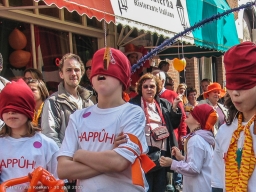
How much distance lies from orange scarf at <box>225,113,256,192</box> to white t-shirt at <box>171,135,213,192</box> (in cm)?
221

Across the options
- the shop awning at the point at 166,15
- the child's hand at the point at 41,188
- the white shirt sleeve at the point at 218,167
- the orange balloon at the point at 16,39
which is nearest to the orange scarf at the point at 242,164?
the white shirt sleeve at the point at 218,167

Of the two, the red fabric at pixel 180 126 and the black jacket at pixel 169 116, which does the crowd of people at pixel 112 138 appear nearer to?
the black jacket at pixel 169 116

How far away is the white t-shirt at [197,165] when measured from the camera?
203 inches

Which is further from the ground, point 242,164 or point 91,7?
point 91,7

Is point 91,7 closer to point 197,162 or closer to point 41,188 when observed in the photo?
point 197,162

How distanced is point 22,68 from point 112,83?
13.9 feet

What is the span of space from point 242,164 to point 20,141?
5.34 ft

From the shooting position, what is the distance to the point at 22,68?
716cm

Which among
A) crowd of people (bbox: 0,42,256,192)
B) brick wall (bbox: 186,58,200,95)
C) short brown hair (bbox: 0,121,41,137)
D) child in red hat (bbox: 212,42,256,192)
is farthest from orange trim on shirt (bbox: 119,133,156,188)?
brick wall (bbox: 186,58,200,95)

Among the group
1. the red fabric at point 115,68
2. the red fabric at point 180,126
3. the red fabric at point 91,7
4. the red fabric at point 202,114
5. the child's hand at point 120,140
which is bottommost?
the child's hand at point 120,140

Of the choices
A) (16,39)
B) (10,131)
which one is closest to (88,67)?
(16,39)

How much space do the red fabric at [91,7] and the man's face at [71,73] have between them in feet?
2.29

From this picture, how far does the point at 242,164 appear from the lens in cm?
281

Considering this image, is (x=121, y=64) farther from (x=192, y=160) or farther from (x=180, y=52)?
(x=180, y=52)
